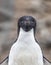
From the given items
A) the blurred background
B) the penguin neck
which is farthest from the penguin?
the blurred background

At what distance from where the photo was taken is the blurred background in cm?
485

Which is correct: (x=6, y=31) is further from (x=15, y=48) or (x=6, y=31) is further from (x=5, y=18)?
(x=15, y=48)

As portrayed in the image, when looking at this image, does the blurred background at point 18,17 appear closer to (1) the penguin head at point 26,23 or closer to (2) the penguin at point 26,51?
(2) the penguin at point 26,51

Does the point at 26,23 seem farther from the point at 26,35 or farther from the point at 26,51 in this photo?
the point at 26,51

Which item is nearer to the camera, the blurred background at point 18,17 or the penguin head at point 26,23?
the penguin head at point 26,23

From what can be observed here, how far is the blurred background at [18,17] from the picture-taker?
485cm

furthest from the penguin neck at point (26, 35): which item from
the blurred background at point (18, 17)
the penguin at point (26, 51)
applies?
the blurred background at point (18, 17)

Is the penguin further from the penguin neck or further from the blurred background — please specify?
the blurred background

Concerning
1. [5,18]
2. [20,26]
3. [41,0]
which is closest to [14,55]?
[20,26]

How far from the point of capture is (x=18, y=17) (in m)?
6.43

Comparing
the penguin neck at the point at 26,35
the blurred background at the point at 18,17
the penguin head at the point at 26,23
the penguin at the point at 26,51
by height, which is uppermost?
the penguin head at the point at 26,23

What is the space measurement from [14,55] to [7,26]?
318 centimetres

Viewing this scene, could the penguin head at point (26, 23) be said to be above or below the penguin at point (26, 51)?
above

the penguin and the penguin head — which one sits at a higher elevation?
the penguin head
